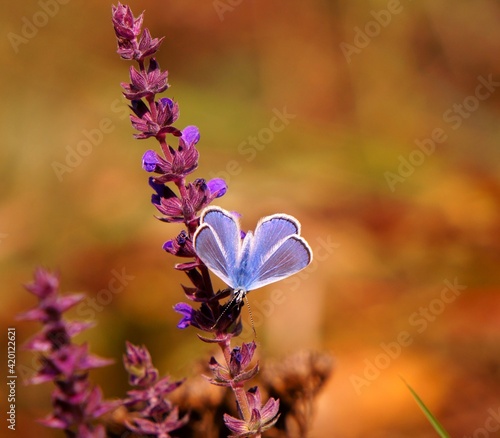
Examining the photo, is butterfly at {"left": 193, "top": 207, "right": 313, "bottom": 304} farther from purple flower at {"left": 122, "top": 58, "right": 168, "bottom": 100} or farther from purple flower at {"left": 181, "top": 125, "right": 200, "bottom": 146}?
purple flower at {"left": 122, "top": 58, "right": 168, "bottom": 100}

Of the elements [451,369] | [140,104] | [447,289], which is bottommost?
[451,369]

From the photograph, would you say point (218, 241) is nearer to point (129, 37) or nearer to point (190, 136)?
point (190, 136)

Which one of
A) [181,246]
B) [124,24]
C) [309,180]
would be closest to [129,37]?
[124,24]

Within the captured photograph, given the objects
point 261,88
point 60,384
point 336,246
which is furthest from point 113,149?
point 60,384

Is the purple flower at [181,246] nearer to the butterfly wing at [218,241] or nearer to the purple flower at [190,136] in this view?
the butterfly wing at [218,241]

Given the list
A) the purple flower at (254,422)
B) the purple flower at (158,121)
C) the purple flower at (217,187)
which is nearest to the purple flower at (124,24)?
the purple flower at (158,121)

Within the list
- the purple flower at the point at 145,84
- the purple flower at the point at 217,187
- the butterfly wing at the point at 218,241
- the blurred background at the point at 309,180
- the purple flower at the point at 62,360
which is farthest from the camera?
the blurred background at the point at 309,180

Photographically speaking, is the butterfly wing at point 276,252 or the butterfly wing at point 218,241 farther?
the butterfly wing at point 276,252

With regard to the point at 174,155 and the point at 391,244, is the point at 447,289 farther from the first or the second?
the point at 174,155
